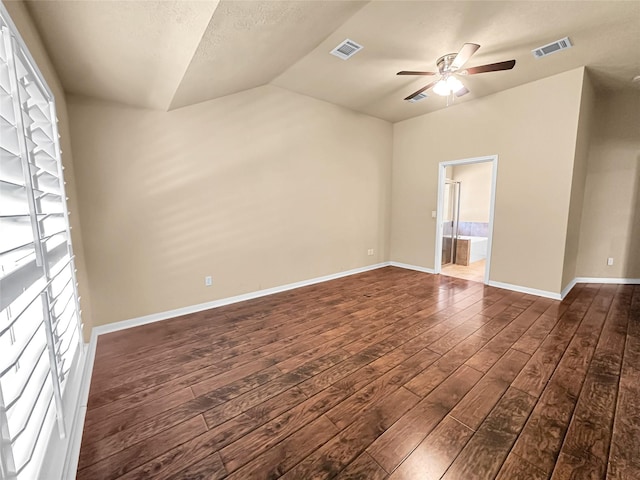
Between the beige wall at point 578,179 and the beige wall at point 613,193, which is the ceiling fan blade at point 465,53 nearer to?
the beige wall at point 578,179

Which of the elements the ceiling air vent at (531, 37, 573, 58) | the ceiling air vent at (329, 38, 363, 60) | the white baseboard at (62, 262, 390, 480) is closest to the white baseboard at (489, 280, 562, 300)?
the white baseboard at (62, 262, 390, 480)

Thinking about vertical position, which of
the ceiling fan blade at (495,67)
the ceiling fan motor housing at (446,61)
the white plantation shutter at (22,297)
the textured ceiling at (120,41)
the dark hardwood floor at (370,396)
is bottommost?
the dark hardwood floor at (370,396)

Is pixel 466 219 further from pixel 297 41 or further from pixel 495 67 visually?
pixel 297 41

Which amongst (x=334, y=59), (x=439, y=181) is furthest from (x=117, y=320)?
(x=439, y=181)

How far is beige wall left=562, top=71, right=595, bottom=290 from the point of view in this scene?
337cm

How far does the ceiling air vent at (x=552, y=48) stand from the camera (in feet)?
8.73

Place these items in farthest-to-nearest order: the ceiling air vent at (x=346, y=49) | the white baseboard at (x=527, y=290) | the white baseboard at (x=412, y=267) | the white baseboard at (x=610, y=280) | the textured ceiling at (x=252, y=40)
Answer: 1. the white baseboard at (x=412, y=267)
2. the white baseboard at (x=610, y=280)
3. the white baseboard at (x=527, y=290)
4. the ceiling air vent at (x=346, y=49)
5. the textured ceiling at (x=252, y=40)

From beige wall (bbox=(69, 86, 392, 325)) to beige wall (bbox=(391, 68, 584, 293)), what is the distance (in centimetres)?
149

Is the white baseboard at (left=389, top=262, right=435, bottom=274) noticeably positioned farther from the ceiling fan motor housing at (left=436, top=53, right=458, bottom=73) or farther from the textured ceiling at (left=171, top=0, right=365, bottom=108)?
the textured ceiling at (left=171, top=0, right=365, bottom=108)

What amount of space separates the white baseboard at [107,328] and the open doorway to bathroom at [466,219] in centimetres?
137

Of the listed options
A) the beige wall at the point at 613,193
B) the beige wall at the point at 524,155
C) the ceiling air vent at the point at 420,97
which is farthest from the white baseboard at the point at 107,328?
the beige wall at the point at 613,193

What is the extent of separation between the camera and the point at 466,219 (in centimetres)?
677

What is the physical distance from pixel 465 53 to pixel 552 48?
4.08 ft

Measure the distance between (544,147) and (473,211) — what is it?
3302mm
